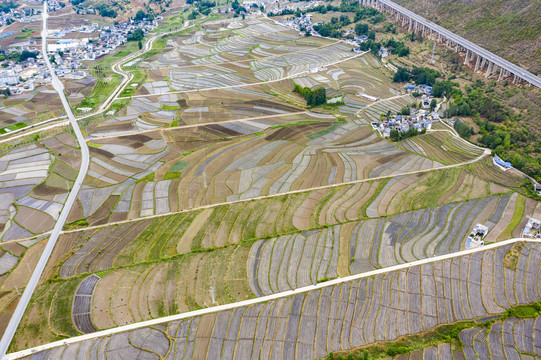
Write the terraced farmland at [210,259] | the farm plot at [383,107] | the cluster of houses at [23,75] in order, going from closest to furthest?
the terraced farmland at [210,259] → the farm plot at [383,107] → the cluster of houses at [23,75]

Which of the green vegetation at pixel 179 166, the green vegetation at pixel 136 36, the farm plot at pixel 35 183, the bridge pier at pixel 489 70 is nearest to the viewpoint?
the farm plot at pixel 35 183

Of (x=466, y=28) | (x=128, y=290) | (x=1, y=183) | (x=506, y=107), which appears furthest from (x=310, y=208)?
(x=466, y=28)

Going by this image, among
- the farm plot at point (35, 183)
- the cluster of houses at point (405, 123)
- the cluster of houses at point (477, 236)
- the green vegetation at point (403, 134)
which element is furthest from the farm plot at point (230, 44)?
the cluster of houses at point (477, 236)

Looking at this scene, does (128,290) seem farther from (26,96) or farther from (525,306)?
(26,96)

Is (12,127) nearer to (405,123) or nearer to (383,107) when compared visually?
(383,107)

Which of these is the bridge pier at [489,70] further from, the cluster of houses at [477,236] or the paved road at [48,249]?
the paved road at [48,249]

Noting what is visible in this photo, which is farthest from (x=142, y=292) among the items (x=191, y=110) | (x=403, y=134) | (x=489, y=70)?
(x=489, y=70)
